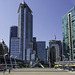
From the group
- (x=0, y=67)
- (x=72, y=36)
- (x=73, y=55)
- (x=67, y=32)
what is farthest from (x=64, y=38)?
(x=0, y=67)

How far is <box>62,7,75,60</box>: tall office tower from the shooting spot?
171587 millimetres

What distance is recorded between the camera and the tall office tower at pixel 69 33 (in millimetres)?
171587

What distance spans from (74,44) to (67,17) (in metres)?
41.7

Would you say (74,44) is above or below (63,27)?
below

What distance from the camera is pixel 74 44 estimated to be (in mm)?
164375

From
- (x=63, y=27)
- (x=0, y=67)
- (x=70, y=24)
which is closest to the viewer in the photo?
(x=0, y=67)

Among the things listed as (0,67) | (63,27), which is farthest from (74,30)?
(0,67)

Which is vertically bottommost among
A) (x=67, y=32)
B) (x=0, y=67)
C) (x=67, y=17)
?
(x=0, y=67)

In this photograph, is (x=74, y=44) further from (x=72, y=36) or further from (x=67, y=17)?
(x=67, y=17)

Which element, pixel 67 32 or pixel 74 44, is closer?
pixel 74 44

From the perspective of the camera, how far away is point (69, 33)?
18275 cm

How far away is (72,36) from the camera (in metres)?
172

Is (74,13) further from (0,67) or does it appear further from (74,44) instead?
(0,67)

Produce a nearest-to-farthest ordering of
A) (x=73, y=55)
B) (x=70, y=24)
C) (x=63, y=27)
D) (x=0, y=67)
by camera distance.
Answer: (x=0, y=67)
(x=73, y=55)
(x=70, y=24)
(x=63, y=27)
